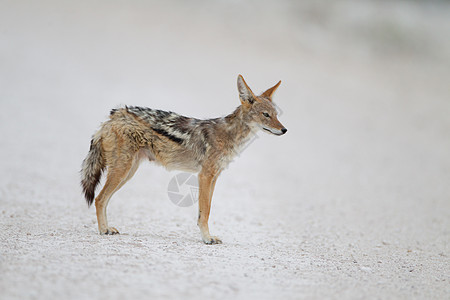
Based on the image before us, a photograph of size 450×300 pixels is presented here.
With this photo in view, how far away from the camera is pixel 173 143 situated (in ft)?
22.0

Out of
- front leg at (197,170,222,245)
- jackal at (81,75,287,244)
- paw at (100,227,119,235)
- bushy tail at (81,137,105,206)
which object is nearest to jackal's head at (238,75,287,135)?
jackal at (81,75,287,244)

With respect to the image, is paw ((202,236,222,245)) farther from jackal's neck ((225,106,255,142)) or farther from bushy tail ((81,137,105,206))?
bushy tail ((81,137,105,206))

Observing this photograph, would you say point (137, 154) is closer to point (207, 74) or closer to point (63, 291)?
point (63, 291)

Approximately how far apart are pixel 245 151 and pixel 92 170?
10689 mm

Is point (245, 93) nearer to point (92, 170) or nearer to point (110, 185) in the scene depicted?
point (110, 185)

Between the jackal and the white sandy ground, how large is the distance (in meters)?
0.75

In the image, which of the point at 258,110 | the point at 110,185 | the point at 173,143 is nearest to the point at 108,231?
the point at 110,185

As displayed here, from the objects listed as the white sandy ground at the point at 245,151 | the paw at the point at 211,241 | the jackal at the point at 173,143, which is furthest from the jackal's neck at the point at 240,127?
→ the white sandy ground at the point at 245,151

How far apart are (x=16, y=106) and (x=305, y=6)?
2579 cm

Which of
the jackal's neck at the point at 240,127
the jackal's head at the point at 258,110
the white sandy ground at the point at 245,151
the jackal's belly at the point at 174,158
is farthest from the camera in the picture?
the jackal's neck at the point at 240,127

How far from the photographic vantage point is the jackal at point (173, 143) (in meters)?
6.48

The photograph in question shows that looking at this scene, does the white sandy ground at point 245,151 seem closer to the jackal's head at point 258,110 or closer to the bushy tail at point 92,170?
the bushy tail at point 92,170

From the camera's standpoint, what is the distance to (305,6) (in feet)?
120

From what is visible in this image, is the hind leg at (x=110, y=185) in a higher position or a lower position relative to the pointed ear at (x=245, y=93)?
lower
